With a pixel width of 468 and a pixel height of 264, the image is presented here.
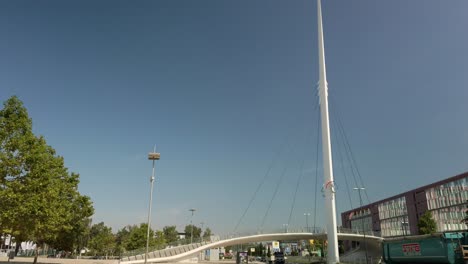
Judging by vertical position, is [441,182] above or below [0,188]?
above

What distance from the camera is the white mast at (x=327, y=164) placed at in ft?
162

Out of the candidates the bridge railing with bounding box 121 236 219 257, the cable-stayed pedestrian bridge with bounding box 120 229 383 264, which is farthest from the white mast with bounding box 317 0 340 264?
the bridge railing with bounding box 121 236 219 257

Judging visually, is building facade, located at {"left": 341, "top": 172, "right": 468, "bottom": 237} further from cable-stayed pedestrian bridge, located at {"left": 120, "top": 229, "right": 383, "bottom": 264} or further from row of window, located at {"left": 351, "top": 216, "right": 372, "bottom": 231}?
cable-stayed pedestrian bridge, located at {"left": 120, "top": 229, "right": 383, "bottom": 264}

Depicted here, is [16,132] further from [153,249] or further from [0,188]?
[153,249]

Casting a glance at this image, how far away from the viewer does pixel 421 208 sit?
105500 millimetres

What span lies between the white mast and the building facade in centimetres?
2013

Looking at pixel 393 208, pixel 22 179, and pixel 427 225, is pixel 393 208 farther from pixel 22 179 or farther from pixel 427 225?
pixel 22 179

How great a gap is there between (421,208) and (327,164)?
6902 centimetres

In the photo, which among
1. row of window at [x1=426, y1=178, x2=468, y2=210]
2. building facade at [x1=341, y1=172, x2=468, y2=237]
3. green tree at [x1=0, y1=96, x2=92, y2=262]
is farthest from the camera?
building facade at [x1=341, y1=172, x2=468, y2=237]

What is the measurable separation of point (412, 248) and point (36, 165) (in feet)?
119

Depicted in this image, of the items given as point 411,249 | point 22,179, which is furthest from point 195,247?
point 411,249

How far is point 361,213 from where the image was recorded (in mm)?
148000

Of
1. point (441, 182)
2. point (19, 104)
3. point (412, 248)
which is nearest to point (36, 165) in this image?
point (19, 104)

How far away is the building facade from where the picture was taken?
Answer: 91.4m
